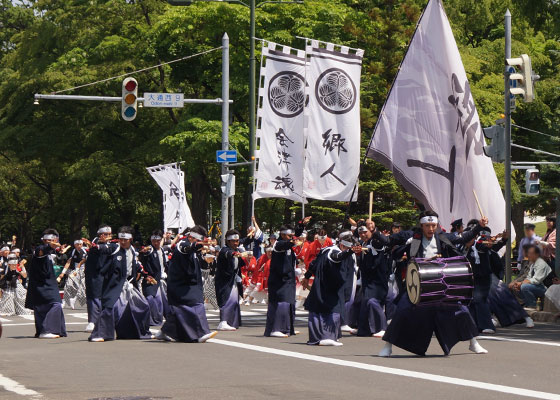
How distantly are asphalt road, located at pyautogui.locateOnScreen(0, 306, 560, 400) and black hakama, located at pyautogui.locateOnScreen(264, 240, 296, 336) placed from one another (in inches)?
16.3

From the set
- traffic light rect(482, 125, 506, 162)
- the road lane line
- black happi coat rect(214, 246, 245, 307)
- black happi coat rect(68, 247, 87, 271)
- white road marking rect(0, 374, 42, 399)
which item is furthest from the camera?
black happi coat rect(68, 247, 87, 271)

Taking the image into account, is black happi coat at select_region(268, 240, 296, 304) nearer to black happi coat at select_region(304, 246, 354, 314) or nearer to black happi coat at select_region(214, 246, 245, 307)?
black happi coat at select_region(214, 246, 245, 307)

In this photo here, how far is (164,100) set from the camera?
27219 mm

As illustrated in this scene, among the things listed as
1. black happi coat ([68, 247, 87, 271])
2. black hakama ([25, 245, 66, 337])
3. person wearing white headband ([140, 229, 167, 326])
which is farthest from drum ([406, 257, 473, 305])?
black happi coat ([68, 247, 87, 271])

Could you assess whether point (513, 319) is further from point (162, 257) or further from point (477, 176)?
point (162, 257)

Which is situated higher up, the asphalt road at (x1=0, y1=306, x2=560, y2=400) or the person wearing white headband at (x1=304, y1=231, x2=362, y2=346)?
the person wearing white headband at (x1=304, y1=231, x2=362, y2=346)

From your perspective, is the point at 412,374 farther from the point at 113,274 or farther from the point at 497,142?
the point at 497,142

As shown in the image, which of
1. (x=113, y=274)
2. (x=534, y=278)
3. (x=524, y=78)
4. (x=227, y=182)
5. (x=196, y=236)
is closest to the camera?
(x=196, y=236)

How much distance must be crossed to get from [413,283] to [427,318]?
477mm

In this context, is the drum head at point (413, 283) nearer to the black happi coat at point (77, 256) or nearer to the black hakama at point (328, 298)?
the black hakama at point (328, 298)

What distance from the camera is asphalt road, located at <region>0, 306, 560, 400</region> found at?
1026 cm

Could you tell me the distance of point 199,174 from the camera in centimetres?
4109

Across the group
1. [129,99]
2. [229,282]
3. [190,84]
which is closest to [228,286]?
[229,282]

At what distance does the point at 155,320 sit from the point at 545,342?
7.79m
